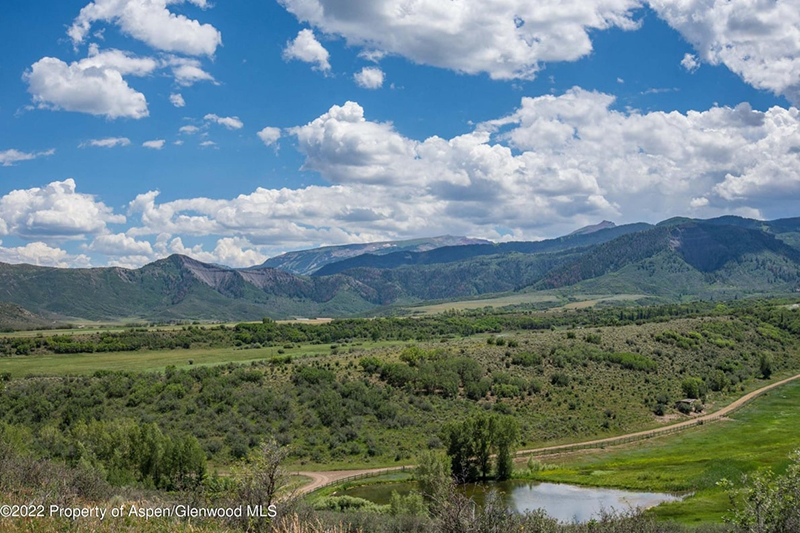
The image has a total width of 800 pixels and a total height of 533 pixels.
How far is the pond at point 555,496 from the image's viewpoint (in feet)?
178

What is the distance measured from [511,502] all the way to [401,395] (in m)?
35.5

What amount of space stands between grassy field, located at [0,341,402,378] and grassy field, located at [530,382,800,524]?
6078 centimetres

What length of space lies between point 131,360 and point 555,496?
8375 centimetres

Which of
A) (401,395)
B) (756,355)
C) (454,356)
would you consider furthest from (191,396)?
(756,355)

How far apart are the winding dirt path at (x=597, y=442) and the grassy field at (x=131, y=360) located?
151 ft

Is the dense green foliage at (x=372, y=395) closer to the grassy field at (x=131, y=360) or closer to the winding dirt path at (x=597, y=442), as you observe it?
the winding dirt path at (x=597, y=442)

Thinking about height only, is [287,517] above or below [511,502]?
above

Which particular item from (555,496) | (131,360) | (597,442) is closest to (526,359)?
(597,442)

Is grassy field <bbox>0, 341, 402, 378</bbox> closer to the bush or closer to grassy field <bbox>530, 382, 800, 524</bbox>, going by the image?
the bush

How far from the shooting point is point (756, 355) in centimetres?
→ 13300

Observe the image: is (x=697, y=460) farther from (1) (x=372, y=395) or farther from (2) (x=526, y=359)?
(1) (x=372, y=395)

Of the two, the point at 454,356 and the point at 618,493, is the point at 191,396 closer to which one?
the point at 454,356

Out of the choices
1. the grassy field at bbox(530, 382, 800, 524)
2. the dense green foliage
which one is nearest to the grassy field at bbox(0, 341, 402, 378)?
the dense green foliage

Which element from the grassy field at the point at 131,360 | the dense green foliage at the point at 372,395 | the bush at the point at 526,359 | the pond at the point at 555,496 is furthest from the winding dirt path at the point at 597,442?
the grassy field at the point at 131,360
